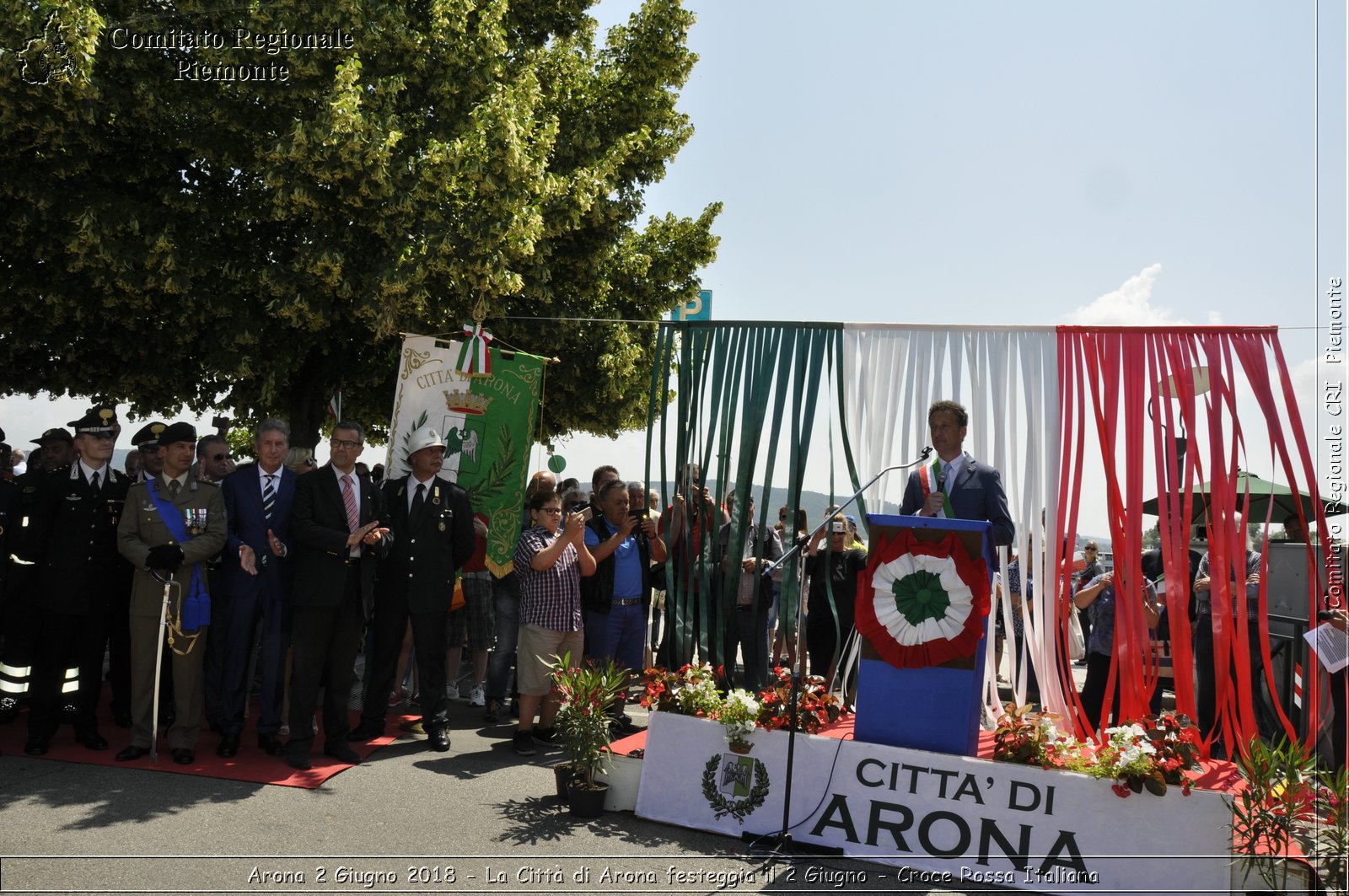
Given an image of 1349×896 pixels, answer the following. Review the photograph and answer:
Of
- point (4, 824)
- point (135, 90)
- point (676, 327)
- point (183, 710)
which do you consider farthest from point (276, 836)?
point (135, 90)

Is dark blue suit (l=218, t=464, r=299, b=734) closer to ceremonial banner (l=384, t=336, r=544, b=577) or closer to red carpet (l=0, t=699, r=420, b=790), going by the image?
red carpet (l=0, t=699, r=420, b=790)

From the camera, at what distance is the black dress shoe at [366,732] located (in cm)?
641

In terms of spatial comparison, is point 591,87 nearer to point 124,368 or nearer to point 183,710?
point 124,368

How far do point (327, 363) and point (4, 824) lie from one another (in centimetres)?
829

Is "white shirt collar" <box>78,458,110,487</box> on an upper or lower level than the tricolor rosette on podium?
upper

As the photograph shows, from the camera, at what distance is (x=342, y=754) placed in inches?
231

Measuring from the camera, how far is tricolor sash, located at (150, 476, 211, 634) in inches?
223

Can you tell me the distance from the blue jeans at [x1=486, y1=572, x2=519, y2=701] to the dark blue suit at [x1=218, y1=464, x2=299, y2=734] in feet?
5.12

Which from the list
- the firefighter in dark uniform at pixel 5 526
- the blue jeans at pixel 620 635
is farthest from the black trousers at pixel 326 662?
the firefighter in dark uniform at pixel 5 526

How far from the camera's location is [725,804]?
16.1 ft

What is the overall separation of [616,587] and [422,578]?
1335mm

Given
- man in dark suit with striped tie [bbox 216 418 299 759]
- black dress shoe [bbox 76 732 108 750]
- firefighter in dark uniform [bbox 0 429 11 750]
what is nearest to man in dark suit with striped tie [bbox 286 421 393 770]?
man in dark suit with striped tie [bbox 216 418 299 759]

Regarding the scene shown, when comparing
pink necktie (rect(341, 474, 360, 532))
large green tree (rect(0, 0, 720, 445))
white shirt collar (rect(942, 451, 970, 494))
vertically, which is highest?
large green tree (rect(0, 0, 720, 445))

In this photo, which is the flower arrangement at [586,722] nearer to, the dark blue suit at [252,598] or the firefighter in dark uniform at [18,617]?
the dark blue suit at [252,598]
